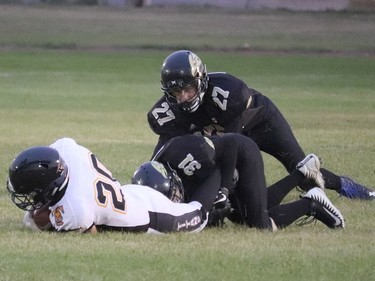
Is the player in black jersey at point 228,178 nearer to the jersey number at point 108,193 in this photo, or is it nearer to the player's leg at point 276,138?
the jersey number at point 108,193

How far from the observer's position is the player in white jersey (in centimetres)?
746

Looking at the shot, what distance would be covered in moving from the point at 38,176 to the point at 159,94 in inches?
655

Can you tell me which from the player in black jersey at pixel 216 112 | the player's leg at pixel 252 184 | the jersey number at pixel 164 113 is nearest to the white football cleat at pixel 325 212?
the player's leg at pixel 252 184

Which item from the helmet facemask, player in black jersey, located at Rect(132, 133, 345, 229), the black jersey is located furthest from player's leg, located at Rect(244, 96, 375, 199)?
the helmet facemask

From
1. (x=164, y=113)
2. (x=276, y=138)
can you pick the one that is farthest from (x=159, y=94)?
(x=164, y=113)

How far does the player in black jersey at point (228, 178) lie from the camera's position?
821 centimetres

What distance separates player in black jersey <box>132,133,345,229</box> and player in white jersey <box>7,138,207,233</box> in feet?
0.87

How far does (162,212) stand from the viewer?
7879mm

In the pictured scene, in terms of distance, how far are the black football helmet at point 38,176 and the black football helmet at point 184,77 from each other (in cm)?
159

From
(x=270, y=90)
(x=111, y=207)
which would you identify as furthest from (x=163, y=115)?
(x=270, y=90)

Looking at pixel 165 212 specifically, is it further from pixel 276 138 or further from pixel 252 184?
Result: pixel 276 138

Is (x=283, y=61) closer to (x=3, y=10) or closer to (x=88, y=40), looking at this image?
(x=88, y=40)

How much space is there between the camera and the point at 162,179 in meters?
8.19

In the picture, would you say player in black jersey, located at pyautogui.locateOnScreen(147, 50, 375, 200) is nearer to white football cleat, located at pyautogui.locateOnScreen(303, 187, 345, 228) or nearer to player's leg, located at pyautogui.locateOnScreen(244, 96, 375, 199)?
player's leg, located at pyautogui.locateOnScreen(244, 96, 375, 199)
